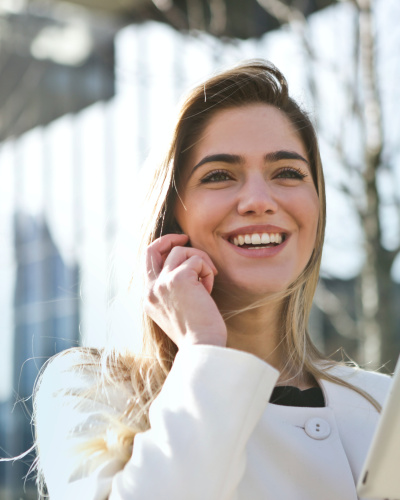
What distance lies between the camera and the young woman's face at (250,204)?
2023 mm

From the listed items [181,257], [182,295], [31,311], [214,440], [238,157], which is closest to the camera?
[214,440]

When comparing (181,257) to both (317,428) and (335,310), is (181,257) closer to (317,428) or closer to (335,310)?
(317,428)

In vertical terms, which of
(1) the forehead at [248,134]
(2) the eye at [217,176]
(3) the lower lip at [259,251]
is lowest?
(3) the lower lip at [259,251]

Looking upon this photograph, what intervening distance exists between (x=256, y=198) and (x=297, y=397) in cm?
52

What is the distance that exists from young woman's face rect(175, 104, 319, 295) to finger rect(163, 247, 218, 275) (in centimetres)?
9

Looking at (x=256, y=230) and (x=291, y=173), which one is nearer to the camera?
(x=256, y=230)

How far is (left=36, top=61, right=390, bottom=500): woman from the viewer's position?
1547 millimetres

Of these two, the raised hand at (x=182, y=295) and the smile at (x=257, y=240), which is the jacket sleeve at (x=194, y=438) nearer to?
the raised hand at (x=182, y=295)

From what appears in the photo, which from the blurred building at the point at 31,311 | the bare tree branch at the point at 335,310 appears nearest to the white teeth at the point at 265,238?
the bare tree branch at the point at 335,310

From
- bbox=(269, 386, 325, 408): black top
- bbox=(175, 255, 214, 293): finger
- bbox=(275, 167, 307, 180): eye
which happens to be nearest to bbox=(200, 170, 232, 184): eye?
bbox=(275, 167, 307, 180): eye

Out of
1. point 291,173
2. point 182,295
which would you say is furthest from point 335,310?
point 182,295

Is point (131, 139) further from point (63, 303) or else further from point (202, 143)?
point (202, 143)

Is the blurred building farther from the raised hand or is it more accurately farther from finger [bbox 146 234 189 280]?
the raised hand

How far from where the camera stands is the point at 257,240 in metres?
2.03
